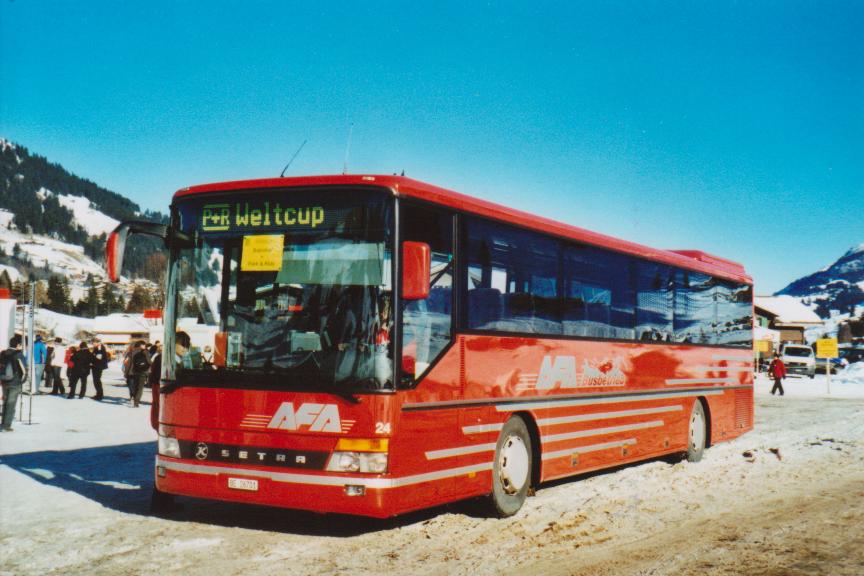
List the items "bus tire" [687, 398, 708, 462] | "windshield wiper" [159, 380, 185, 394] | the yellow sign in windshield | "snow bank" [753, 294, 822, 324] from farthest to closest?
"snow bank" [753, 294, 822, 324], "bus tire" [687, 398, 708, 462], "windshield wiper" [159, 380, 185, 394], the yellow sign in windshield

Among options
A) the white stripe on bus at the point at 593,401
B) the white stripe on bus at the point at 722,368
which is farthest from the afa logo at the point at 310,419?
the white stripe on bus at the point at 722,368

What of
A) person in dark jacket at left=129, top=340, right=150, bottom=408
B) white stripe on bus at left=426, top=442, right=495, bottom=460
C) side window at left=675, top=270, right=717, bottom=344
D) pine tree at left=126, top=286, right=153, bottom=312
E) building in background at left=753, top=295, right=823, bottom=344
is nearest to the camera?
white stripe on bus at left=426, top=442, right=495, bottom=460

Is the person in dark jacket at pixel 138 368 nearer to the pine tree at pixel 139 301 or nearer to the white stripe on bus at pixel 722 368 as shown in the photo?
the white stripe on bus at pixel 722 368

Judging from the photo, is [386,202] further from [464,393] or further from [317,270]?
[464,393]

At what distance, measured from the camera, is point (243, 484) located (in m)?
7.58

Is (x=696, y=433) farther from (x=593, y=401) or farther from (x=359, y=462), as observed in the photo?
(x=359, y=462)

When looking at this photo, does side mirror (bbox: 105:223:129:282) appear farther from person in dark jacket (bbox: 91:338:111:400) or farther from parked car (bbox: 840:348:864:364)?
parked car (bbox: 840:348:864:364)

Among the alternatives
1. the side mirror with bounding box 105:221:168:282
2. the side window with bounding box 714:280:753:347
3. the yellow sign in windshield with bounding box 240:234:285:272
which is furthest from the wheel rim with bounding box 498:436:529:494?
the side window with bounding box 714:280:753:347

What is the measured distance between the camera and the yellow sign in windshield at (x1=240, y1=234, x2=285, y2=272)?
7.65 m

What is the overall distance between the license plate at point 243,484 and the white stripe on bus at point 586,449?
331 cm

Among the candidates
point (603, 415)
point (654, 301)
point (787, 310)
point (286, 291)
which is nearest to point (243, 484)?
point (286, 291)

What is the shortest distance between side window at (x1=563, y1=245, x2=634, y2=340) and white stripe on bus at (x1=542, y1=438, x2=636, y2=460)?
1.33 m

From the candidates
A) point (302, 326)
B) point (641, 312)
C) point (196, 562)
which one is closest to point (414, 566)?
point (196, 562)

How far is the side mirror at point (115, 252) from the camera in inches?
297
